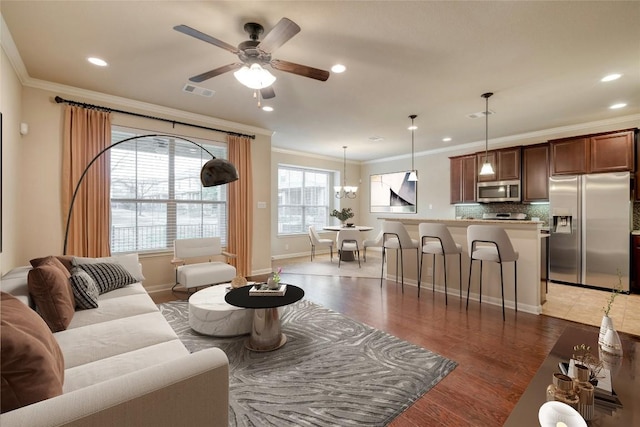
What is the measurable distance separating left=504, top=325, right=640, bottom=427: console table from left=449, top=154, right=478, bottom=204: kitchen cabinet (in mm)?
4707

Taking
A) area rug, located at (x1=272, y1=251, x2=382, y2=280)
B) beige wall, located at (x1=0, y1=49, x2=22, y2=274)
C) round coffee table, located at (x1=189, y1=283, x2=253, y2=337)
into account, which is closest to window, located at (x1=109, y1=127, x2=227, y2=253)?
beige wall, located at (x1=0, y1=49, x2=22, y2=274)

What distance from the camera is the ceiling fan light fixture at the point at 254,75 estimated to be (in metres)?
2.24

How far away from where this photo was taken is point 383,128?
535 centimetres

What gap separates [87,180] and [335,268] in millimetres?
4463

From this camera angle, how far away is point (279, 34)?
198 cm

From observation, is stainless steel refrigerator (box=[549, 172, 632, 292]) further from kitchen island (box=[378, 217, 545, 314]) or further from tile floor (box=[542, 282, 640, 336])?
kitchen island (box=[378, 217, 545, 314])

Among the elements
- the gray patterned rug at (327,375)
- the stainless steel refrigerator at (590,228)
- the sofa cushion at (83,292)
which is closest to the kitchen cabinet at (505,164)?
the stainless steel refrigerator at (590,228)

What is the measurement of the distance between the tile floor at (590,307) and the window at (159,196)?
5.21m

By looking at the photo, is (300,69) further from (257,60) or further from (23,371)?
(23,371)

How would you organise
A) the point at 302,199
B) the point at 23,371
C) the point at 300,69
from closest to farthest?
the point at 23,371 < the point at 300,69 < the point at 302,199

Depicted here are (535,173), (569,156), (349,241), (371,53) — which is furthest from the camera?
(349,241)

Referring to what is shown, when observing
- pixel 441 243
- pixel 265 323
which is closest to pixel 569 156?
pixel 441 243

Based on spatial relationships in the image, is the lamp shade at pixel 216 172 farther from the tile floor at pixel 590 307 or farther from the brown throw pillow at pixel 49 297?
the tile floor at pixel 590 307

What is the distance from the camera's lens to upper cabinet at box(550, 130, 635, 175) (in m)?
4.35
